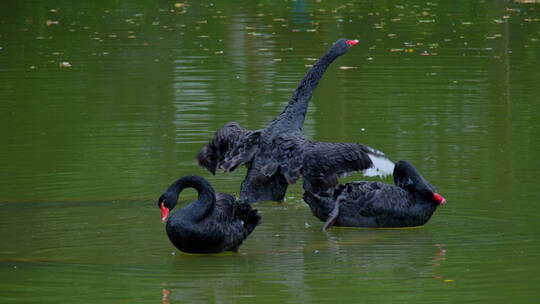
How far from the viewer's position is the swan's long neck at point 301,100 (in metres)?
9.62

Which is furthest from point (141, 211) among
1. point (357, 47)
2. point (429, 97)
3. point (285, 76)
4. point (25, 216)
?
point (357, 47)

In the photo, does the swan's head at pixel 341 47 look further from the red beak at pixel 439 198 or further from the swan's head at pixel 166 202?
the swan's head at pixel 166 202

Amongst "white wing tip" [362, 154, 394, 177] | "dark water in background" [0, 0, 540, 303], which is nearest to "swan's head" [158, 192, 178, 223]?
"dark water in background" [0, 0, 540, 303]

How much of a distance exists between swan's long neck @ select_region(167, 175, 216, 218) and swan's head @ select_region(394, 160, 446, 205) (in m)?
1.83

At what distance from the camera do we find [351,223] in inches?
349

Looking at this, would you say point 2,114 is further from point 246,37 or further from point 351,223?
point 246,37

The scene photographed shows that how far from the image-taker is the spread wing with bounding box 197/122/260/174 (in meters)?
9.16

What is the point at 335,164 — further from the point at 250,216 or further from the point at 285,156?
the point at 250,216

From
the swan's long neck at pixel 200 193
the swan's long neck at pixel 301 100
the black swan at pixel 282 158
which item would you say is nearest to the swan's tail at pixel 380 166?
the black swan at pixel 282 158

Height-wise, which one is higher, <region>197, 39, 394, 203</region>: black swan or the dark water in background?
<region>197, 39, 394, 203</region>: black swan

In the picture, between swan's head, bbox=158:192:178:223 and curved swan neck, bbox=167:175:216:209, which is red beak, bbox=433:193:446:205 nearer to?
curved swan neck, bbox=167:175:216:209

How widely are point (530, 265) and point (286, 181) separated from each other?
244 cm

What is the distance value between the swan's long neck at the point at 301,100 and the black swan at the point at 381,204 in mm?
951

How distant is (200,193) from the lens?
25.7 ft
